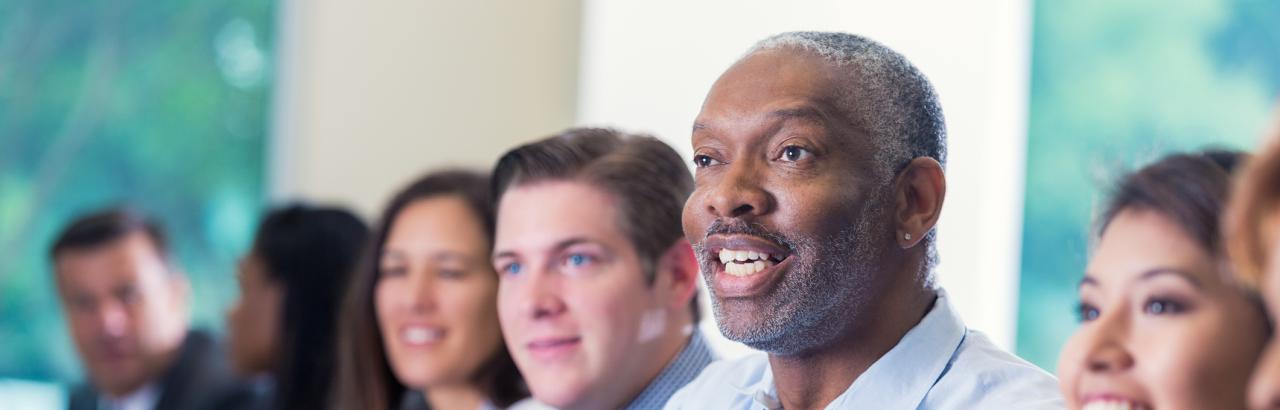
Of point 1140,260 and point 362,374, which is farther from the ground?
point 1140,260

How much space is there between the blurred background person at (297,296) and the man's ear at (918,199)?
90.0 inches

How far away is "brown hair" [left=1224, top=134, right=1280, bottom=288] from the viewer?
83cm

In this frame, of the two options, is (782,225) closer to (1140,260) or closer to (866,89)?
(866,89)

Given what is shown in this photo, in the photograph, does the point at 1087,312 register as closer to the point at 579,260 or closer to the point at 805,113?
the point at 805,113

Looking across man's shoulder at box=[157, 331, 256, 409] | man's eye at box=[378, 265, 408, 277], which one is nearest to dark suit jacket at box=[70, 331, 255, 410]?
man's shoulder at box=[157, 331, 256, 409]

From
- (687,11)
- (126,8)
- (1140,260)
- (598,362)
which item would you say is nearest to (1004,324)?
(687,11)

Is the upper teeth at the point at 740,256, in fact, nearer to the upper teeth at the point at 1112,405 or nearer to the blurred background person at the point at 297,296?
the upper teeth at the point at 1112,405

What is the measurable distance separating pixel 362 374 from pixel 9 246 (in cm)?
254

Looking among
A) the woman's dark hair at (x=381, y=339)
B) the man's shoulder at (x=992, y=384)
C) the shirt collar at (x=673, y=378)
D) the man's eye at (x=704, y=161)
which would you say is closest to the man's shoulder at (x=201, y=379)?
the woman's dark hair at (x=381, y=339)

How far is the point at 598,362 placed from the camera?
2488 millimetres

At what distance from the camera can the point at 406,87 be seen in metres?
5.34

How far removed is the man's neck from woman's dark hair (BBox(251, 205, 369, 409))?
86.4 inches

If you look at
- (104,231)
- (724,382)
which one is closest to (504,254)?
(724,382)

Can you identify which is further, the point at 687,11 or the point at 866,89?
the point at 687,11
